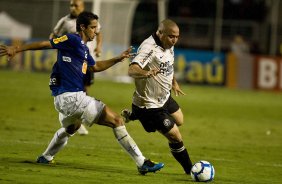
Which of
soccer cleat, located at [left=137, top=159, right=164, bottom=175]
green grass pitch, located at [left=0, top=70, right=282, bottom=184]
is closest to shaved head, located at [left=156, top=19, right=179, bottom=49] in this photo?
soccer cleat, located at [left=137, top=159, right=164, bottom=175]

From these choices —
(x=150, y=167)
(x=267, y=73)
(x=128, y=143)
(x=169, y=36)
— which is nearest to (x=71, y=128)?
(x=128, y=143)

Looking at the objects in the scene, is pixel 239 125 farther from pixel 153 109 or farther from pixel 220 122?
pixel 153 109

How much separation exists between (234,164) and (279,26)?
22.6 meters

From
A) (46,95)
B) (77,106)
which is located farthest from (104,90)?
(77,106)

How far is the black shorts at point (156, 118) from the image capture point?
32.5 ft

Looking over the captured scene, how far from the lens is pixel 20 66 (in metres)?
30.8

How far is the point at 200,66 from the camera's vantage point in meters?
30.6

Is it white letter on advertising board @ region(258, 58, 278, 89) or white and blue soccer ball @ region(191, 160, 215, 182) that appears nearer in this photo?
white and blue soccer ball @ region(191, 160, 215, 182)

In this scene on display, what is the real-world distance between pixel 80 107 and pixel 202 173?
178 cm

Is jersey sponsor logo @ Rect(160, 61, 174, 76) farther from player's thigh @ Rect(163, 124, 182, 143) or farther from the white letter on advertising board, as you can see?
the white letter on advertising board

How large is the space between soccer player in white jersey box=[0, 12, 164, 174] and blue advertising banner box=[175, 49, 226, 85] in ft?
68.1

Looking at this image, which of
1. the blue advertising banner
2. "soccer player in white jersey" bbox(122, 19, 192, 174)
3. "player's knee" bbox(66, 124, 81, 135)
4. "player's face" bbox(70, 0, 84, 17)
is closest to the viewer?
"soccer player in white jersey" bbox(122, 19, 192, 174)

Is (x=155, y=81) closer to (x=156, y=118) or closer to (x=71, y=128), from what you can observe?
(x=156, y=118)

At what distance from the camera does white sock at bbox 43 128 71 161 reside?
10.3m
